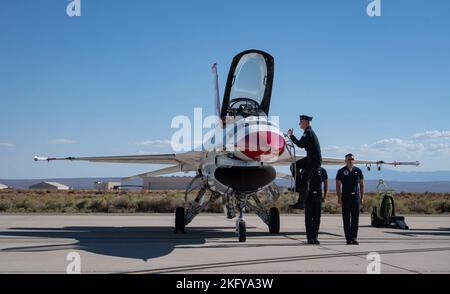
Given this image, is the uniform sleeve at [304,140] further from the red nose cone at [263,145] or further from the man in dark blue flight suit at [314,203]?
the red nose cone at [263,145]

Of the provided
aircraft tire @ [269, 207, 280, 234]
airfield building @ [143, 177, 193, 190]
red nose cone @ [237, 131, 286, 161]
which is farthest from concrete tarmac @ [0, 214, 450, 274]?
airfield building @ [143, 177, 193, 190]

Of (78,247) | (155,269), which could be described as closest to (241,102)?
(78,247)

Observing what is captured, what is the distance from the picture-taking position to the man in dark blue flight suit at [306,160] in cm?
1080

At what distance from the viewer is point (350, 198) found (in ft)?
37.0

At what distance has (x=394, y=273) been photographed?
7.07 meters

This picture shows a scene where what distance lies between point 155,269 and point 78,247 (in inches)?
133

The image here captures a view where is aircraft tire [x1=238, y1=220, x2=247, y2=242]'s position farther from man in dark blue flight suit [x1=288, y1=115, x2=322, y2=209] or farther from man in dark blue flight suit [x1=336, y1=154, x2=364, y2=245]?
man in dark blue flight suit [x1=336, y1=154, x2=364, y2=245]

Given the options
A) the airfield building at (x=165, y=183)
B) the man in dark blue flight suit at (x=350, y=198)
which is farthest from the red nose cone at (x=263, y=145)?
the airfield building at (x=165, y=183)

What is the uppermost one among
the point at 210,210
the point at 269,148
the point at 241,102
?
the point at 241,102

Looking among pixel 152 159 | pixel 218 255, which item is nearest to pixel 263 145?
pixel 218 255

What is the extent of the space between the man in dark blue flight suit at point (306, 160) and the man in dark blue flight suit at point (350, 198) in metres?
0.83

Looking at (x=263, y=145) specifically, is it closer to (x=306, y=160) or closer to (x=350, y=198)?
(x=306, y=160)
